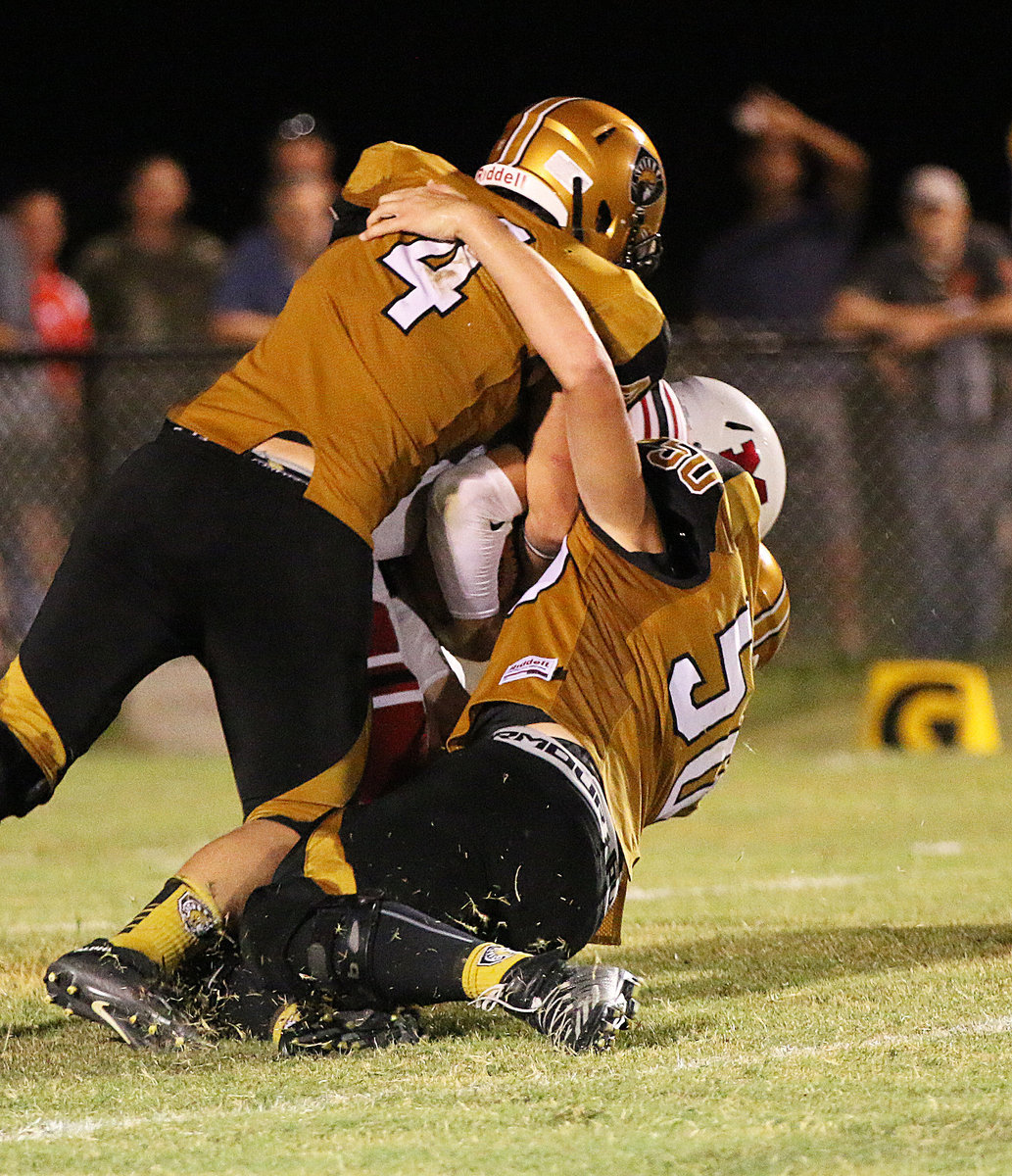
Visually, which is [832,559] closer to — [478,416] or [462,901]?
[478,416]

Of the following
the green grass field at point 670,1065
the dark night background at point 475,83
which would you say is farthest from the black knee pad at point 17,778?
the dark night background at point 475,83

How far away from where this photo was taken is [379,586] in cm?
391


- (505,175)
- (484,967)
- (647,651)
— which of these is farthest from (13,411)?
(484,967)

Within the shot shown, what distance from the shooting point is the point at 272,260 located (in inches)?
354

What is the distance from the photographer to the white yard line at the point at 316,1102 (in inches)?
98.0

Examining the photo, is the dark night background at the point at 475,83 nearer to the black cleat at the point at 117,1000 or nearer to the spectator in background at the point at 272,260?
the spectator in background at the point at 272,260

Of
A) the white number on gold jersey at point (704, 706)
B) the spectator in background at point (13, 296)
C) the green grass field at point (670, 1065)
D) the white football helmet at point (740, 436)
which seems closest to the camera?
the green grass field at point (670, 1065)

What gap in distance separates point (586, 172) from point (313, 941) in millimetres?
1742

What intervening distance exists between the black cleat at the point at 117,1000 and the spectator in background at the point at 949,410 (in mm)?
6440

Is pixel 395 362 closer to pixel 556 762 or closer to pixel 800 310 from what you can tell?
pixel 556 762

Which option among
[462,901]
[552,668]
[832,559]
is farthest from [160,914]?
[832,559]

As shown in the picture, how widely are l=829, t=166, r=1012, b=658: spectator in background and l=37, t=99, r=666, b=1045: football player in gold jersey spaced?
219 inches

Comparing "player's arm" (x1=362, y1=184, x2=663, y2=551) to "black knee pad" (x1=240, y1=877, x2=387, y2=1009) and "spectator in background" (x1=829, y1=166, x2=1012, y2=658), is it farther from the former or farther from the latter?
"spectator in background" (x1=829, y1=166, x2=1012, y2=658)

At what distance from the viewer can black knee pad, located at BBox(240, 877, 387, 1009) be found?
2.93 metres
